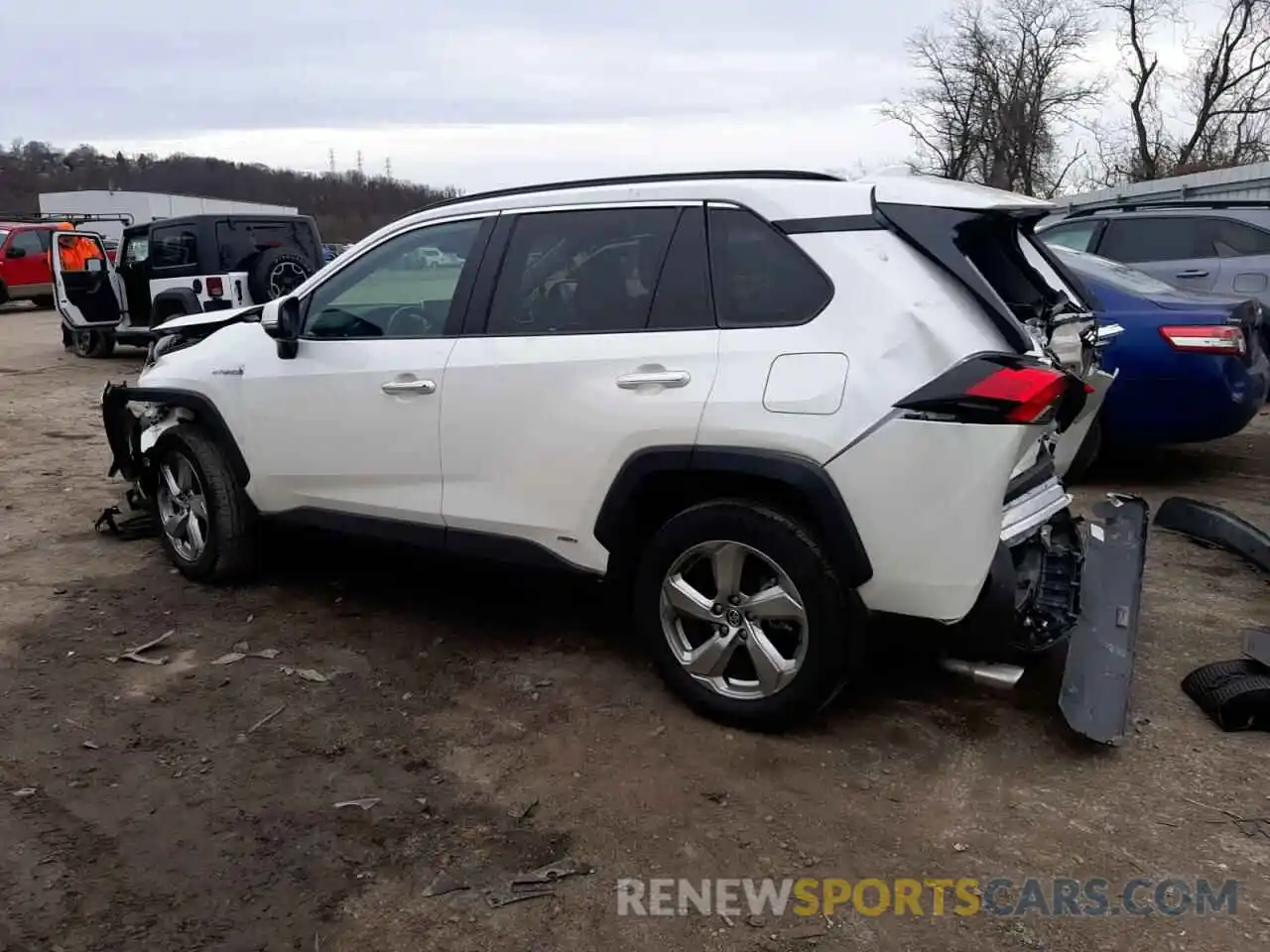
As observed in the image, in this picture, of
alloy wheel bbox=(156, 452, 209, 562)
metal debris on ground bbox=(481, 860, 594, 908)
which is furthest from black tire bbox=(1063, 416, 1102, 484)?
alloy wheel bbox=(156, 452, 209, 562)

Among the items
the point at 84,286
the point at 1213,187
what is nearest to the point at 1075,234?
the point at 1213,187

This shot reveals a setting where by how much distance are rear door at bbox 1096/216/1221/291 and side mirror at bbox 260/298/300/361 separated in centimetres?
723

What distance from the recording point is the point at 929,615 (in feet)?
10.5

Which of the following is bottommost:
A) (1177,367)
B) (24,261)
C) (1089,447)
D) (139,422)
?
(1089,447)

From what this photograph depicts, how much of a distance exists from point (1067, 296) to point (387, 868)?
10.1 ft

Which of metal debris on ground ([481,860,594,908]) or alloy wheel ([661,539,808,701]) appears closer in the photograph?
metal debris on ground ([481,860,594,908])

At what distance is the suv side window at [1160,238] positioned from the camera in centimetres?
912

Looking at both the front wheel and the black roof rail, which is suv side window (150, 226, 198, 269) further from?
the black roof rail

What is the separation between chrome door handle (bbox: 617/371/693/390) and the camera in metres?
3.46

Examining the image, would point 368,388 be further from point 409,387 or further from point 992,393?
point 992,393

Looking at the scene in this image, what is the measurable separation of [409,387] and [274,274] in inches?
379

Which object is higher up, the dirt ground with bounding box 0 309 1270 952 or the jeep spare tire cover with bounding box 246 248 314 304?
the jeep spare tire cover with bounding box 246 248 314 304

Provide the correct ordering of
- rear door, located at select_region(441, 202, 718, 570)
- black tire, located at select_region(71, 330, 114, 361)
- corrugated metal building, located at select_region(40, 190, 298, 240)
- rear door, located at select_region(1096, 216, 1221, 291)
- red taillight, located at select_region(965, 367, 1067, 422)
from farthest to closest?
corrugated metal building, located at select_region(40, 190, 298, 240) < black tire, located at select_region(71, 330, 114, 361) < rear door, located at select_region(1096, 216, 1221, 291) < rear door, located at select_region(441, 202, 718, 570) < red taillight, located at select_region(965, 367, 1067, 422)

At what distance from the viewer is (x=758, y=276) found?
3451mm
